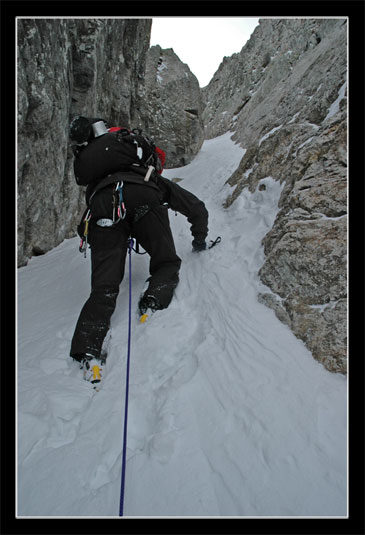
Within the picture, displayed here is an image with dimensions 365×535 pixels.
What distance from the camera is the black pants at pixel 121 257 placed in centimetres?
272

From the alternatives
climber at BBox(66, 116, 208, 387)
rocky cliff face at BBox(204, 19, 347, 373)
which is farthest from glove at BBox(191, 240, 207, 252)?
rocky cliff face at BBox(204, 19, 347, 373)

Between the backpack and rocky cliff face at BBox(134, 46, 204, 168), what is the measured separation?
11026mm

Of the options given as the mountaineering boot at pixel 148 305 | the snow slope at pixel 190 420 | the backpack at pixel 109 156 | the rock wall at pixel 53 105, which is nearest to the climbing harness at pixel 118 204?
the backpack at pixel 109 156

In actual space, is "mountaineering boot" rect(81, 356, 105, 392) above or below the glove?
below

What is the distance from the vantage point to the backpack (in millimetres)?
3457

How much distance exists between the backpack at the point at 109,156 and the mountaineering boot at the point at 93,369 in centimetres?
238

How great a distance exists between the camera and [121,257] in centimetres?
327

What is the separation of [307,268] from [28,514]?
9.31ft

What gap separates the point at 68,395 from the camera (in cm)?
208

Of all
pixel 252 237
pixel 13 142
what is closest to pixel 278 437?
pixel 252 237

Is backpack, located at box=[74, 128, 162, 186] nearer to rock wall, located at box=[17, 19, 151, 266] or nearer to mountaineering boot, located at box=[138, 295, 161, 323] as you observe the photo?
rock wall, located at box=[17, 19, 151, 266]

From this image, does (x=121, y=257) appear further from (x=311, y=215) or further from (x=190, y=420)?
(x=311, y=215)

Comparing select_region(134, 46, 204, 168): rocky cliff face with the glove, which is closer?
the glove

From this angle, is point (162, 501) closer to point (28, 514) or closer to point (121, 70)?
point (28, 514)
